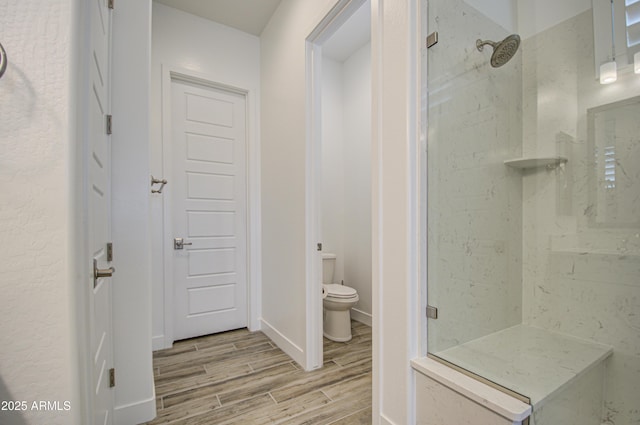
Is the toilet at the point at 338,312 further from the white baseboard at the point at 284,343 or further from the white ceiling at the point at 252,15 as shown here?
the white ceiling at the point at 252,15

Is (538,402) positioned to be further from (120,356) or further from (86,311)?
(120,356)

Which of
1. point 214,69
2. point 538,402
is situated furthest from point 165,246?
point 538,402

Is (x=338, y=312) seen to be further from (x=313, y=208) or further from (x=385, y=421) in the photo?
(x=385, y=421)

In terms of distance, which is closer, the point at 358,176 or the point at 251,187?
the point at 251,187

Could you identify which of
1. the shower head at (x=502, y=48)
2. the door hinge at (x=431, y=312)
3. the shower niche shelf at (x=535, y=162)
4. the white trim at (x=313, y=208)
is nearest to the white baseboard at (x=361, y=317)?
the white trim at (x=313, y=208)

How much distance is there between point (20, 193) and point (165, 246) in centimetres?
214

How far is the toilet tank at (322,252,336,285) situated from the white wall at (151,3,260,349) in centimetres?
147

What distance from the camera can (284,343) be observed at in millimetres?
2443

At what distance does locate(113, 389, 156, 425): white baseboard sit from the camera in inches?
59.2

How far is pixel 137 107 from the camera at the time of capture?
154 centimetres

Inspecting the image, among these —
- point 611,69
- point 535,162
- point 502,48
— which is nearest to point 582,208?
point 535,162

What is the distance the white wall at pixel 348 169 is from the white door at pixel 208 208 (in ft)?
3.28

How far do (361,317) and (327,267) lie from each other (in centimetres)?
68

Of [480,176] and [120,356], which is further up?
[480,176]
